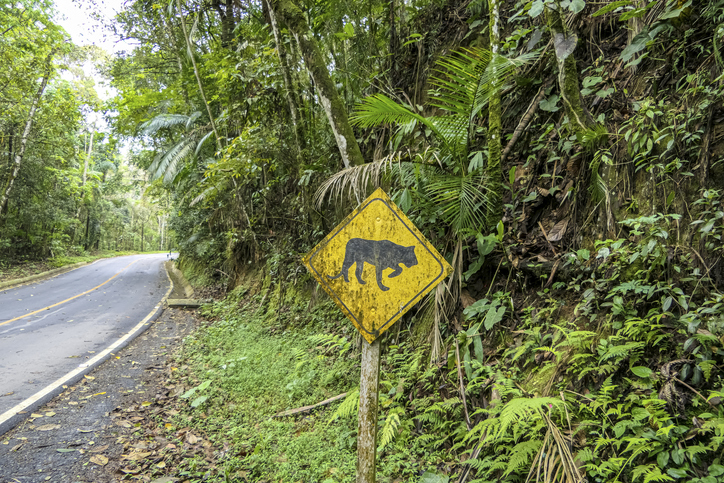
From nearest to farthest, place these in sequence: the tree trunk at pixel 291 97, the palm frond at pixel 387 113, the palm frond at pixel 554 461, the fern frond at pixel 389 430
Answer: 1. the palm frond at pixel 554 461
2. the fern frond at pixel 389 430
3. the palm frond at pixel 387 113
4. the tree trunk at pixel 291 97

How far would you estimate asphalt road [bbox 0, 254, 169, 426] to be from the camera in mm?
4645

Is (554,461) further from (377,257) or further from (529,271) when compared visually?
(529,271)

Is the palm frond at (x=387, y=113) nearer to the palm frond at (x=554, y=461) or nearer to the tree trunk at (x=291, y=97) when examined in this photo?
the palm frond at (x=554, y=461)

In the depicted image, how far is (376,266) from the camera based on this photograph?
1.97 metres

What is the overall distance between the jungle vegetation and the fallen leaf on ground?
1.86ft

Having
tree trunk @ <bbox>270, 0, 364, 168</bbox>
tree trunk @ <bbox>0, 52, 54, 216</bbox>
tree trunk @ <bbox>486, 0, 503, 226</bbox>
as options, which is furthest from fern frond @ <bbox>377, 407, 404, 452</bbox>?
tree trunk @ <bbox>0, 52, 54, 216</bbox>

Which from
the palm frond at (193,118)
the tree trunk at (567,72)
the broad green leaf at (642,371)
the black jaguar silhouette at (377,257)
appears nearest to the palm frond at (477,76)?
the tree trunk at (567,72)

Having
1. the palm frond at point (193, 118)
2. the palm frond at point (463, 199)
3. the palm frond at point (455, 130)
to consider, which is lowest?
the palm frond at point (463, 199)

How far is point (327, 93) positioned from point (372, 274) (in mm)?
3595

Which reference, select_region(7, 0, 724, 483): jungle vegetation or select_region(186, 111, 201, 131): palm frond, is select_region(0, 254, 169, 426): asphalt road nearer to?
select_region(7, 0, 724, 483): jungle vegetation

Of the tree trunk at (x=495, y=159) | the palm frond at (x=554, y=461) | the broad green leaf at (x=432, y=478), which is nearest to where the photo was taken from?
the palm frond at (x=554, y=461)

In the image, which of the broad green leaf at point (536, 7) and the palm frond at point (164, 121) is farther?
the palm frond at point (164, 121)

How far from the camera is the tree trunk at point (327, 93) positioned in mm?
4730

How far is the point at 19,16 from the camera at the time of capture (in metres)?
13.6
